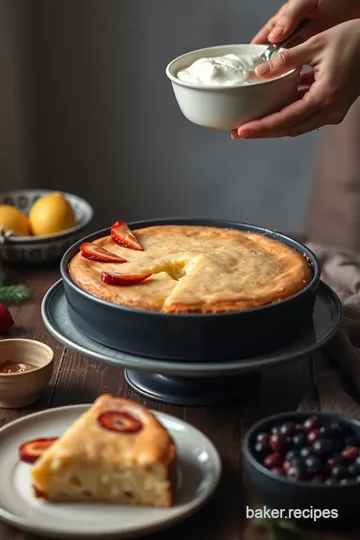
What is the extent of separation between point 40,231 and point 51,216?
0.15 feet

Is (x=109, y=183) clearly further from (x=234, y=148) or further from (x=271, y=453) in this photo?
(x=271, y=453)

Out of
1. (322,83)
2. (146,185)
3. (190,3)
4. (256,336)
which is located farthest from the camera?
(146,185)

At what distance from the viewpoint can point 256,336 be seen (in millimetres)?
1370

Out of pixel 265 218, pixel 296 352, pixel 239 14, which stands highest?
pixel 239 14

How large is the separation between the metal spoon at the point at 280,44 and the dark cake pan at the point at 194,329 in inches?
19.3

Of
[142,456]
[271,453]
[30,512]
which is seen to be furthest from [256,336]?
[30,512]

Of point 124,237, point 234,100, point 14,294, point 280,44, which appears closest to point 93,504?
point 124,237

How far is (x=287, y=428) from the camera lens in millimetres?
1226

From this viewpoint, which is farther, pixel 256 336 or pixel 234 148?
pixel 234 148

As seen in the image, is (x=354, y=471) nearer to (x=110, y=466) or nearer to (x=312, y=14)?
(x=110, y=466)

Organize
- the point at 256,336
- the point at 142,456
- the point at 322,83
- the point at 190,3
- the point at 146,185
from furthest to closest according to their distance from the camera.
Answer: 1. the point at 146,185
2. the point at 190,3
3. the point at 322,83
4. the point at 256,336
5. the point at 142,456

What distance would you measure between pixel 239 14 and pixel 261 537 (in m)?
1.94

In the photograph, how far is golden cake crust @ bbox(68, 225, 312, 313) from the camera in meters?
1.40

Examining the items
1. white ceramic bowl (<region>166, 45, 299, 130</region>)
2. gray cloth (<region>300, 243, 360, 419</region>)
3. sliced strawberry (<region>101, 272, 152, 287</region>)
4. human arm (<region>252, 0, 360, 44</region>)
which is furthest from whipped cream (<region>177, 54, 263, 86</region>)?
gray cloth (<region>300, 243, 360, 419</region>)
